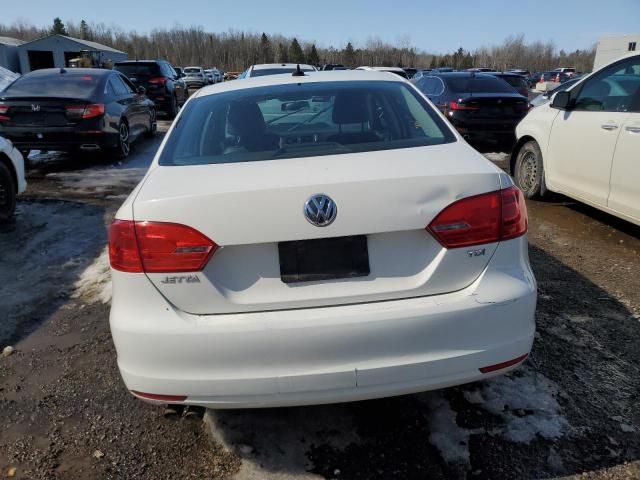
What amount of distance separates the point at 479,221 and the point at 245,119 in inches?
55.8

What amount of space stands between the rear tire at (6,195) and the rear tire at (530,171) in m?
6.02

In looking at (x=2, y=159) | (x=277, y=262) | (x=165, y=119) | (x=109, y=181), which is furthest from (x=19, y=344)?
(x=165, y=119)

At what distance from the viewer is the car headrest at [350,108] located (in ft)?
9.75

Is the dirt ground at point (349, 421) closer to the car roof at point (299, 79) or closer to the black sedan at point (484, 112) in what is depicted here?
the car roof at point (299, 79)

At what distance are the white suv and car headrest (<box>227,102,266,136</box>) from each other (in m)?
4.22

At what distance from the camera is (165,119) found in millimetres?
17844

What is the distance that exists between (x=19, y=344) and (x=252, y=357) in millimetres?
2250

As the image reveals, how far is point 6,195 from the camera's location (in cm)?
607

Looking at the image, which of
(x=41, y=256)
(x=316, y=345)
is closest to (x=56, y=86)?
(x=41, y=256)

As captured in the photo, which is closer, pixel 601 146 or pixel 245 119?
pixel 245 119

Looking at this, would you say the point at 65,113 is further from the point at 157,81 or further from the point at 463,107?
the point at 157,81

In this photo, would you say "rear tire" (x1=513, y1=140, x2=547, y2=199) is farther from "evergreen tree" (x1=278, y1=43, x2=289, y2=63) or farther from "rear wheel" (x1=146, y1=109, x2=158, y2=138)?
"evergreen tree" (x1=278, y1=43, x2=289, y2=63)

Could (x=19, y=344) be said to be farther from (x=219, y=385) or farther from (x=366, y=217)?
(x=366, y=217)

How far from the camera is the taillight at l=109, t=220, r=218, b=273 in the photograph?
2.05 m
